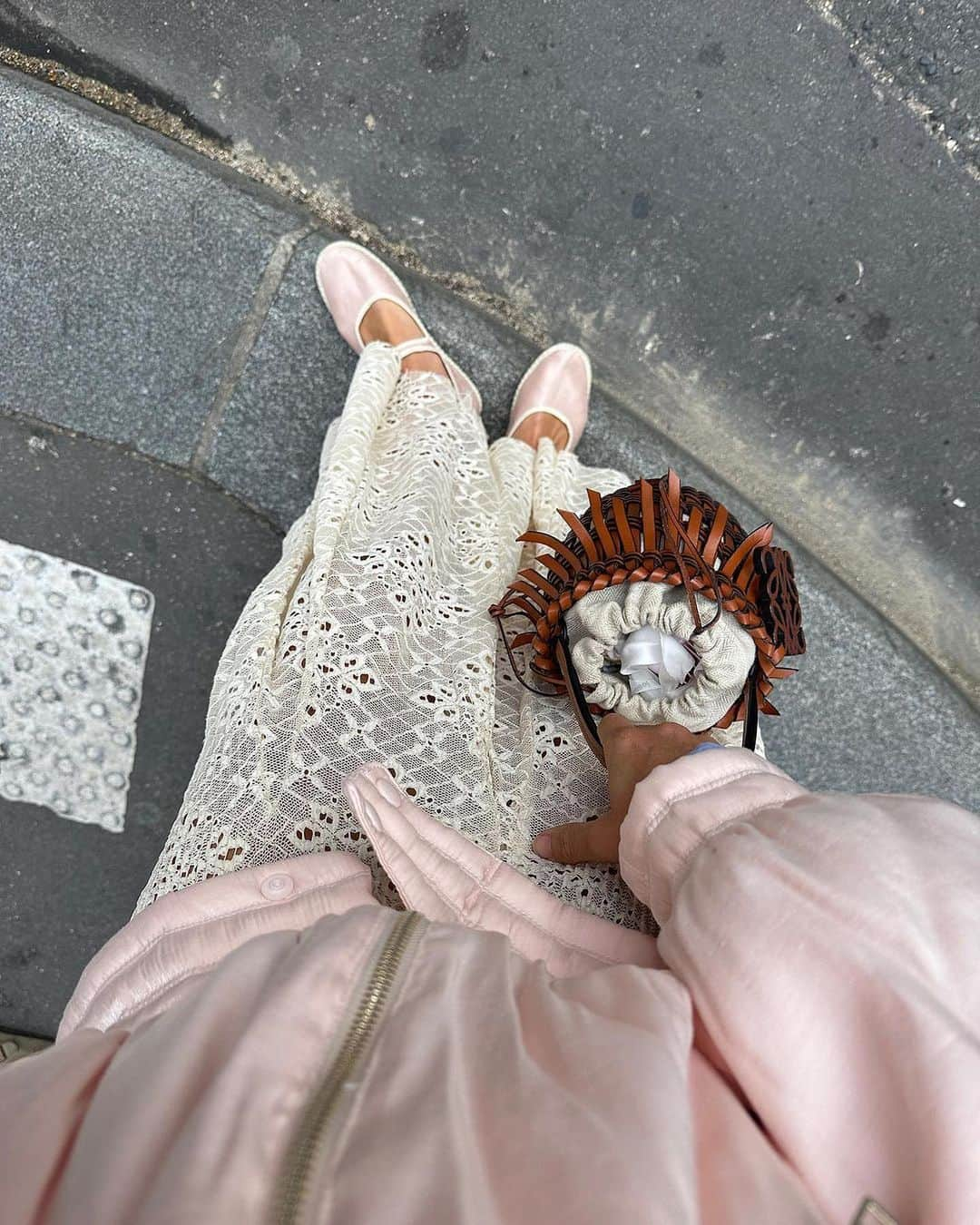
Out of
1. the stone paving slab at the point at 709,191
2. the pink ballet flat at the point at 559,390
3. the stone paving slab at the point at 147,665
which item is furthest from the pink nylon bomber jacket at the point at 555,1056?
the stone paving slab at the point at 709,191

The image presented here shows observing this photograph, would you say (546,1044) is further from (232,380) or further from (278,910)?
(232,380)

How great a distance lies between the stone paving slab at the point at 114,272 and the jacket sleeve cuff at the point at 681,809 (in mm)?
895

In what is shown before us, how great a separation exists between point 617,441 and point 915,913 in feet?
3.04

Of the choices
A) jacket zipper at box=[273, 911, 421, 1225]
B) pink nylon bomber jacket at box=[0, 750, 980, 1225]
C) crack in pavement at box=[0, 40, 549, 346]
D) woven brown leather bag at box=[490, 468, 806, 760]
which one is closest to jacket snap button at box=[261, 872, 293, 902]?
pink nylon bomber jacket at box=[0, 750, 980, 1225]

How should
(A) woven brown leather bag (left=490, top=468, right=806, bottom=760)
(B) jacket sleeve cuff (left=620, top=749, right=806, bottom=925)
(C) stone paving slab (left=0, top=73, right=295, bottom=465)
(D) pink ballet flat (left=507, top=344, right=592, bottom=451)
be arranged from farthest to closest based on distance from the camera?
(D) pink ballet flat (left=507, top=344, right=592, bottom=451) → (C) stone paving slab (left=0, top=73, right=295, bottom=465) → (A) woven brown leather bag (left=490, top=468, right=806, bottom=760) → (B) jacket sleeve cuff (left=620, top=749, right=806, bottom=925)

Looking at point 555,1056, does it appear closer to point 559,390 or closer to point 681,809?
point 681,809

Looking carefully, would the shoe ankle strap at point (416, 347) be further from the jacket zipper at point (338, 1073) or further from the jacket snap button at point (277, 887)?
the jacket zipper at point (338, 1073)

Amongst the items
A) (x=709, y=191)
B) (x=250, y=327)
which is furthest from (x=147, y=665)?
(x=709, y=191)

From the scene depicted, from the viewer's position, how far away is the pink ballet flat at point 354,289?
1.14m

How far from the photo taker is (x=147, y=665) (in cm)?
114

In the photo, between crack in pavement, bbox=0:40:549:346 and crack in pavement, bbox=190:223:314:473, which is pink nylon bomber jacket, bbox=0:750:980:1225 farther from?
crack in pavement, bbox=0:40:549:346

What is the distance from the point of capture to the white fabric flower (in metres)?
0.73

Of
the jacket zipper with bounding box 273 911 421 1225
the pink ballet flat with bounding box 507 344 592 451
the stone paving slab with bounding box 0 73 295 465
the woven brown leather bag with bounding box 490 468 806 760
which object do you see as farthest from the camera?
the pink ballet flat with bounding box 507 344 592 451

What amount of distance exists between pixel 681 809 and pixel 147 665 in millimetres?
851
